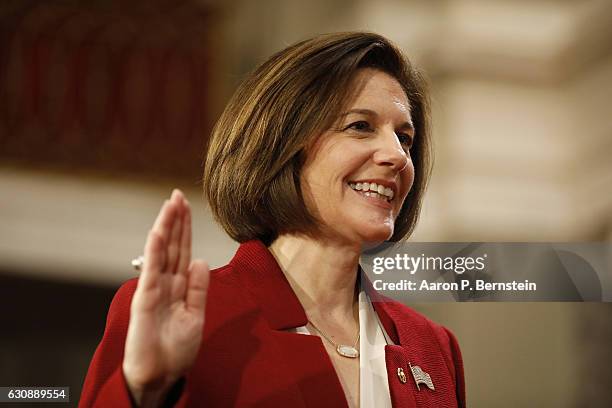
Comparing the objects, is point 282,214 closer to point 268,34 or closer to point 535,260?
point 535,260

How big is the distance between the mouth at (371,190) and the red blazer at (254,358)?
21 cm

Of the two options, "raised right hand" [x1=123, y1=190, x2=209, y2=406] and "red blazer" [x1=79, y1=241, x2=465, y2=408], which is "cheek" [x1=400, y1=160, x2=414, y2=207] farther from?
"raised right hand" [x1=123, y1=190, x2=209, y2=406]

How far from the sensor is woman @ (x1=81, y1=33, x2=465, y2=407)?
4.92ft

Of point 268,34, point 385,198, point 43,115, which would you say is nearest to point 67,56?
point 43,115

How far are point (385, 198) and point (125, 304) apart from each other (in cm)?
53

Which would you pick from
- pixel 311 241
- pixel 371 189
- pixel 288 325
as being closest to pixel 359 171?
pixel 371 189

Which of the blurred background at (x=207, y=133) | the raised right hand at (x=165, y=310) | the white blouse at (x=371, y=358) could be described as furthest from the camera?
the blurred background at (x=207, y=133)

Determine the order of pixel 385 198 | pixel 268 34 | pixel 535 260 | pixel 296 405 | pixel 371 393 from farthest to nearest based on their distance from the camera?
pixel 268 34, pixel 535 260, pixel 385 198, pixel 371 393, pixel 296 405

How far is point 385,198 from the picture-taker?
5.56 feet

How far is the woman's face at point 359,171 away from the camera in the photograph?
1653 mm

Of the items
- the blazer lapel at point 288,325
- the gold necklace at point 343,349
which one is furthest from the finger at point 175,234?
the gold necklace at point 343,349

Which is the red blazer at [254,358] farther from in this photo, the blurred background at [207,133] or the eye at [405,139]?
the blurred background at [207,133]

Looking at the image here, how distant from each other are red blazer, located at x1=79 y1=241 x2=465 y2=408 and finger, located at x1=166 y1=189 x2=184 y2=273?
0.60 ft

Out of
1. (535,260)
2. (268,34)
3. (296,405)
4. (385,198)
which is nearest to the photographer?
(296,405)
